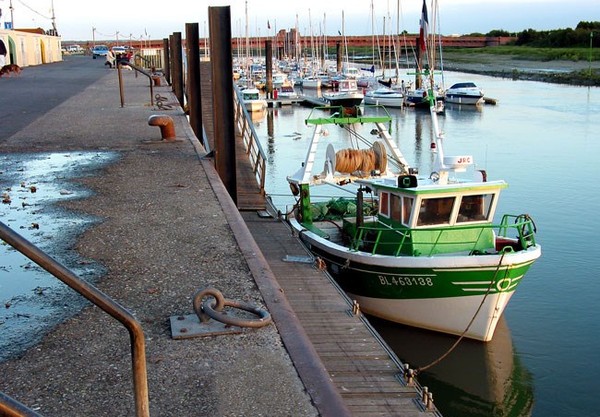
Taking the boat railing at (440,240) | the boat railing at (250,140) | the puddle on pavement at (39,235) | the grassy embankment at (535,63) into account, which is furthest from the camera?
the grassy embankment at (535,63)

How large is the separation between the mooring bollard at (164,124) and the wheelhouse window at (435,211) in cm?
564

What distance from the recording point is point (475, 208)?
37.7 feet

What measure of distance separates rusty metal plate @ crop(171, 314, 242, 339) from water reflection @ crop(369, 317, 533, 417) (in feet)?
18.7

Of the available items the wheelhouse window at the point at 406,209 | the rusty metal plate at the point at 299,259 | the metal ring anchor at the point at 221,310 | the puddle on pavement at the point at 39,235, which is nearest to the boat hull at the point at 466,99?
the puddle on pavement at the point at 39,235

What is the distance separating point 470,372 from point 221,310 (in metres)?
6.88

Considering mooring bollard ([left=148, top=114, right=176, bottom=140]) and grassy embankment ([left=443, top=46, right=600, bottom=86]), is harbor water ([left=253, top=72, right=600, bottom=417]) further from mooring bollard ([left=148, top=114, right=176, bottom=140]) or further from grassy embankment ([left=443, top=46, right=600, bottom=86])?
grassy embankment ([left=443, top=46, right=600, bottom=86])

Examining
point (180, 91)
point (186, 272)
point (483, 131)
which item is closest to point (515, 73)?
point (483, 131)

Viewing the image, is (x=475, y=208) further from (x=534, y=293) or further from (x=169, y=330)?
(x=169, y=330)

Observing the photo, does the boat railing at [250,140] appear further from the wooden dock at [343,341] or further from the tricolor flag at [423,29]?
the tricolor flag at [423,29]

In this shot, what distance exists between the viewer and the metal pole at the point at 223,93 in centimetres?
1225

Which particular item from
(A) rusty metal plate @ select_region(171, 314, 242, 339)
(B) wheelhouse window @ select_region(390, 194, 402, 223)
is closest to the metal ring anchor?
(A) rusty metal plate @ select_region(171, 314, 242, 339)

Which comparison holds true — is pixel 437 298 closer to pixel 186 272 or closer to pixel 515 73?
pixel 186 272

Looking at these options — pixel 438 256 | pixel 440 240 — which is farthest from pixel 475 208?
pixel 438 256

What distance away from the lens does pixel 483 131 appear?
38.7 m
